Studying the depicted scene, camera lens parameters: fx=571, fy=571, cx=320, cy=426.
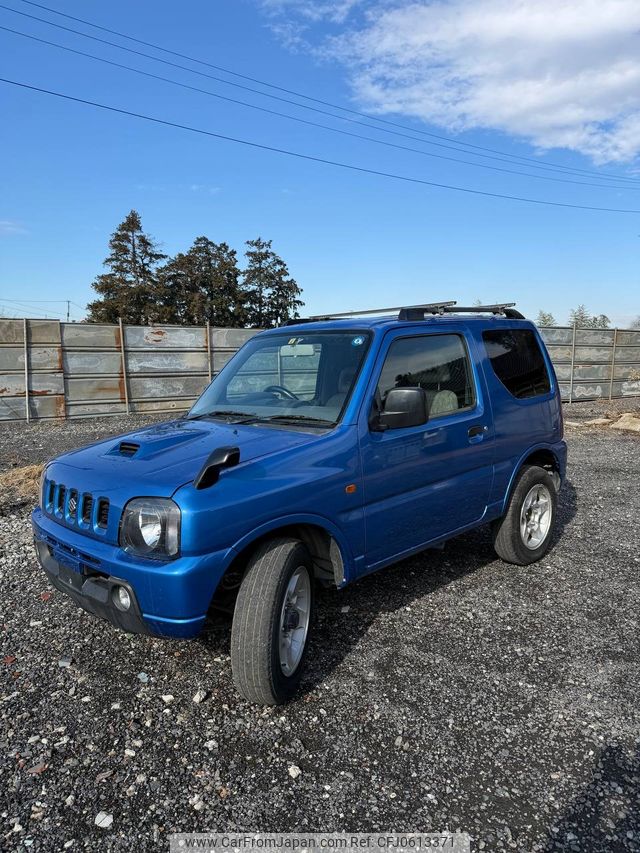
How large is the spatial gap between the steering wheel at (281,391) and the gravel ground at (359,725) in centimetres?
149

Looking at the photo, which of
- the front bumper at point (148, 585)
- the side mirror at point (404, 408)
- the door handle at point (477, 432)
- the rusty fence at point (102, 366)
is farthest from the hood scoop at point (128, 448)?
the rusty fence at point (102, 366)

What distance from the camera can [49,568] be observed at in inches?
120

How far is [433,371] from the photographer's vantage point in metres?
3.93

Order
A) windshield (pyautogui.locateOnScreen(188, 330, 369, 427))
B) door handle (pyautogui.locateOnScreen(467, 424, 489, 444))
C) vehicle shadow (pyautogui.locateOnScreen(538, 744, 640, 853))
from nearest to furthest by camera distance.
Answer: vehicle shadow (pyautogui.locateOnScreen(538, 744, 640, 853))
windshield (pyautogui.locateOnScreen(188, 330, 369, 427))
door handle (pyautogui.locateOnScreen(467, 424, 489, 444))

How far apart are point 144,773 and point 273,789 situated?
0.57m

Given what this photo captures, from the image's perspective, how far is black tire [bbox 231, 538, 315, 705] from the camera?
2664mm

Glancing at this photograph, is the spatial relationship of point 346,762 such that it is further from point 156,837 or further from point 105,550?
point 105,550

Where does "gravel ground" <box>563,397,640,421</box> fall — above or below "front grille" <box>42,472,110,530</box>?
below

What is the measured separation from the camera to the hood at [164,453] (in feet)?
8.77

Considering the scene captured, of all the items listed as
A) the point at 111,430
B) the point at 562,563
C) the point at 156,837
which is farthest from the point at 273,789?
the point at 111,430

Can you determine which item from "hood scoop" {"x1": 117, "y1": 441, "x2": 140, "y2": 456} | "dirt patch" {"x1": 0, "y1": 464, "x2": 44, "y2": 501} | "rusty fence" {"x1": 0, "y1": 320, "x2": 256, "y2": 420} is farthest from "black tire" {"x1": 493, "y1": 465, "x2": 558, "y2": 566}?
"rusty fence" {"x1": 0, "y1": 320, "x2": 256, "y2": 420}

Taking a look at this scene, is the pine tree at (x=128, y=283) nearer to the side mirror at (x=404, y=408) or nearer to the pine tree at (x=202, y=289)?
the pine tree at (x=202, y=289)

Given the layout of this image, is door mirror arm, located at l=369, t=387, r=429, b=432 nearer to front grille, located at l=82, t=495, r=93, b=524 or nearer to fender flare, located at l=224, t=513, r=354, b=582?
fender flare, located at l=224, t=513, r=354, b=582

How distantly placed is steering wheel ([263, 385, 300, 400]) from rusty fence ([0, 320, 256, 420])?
10618 millimetres
